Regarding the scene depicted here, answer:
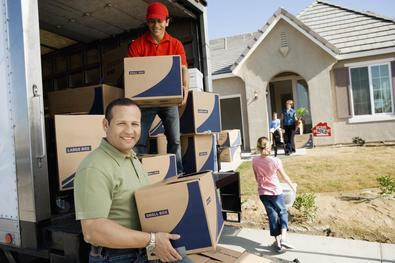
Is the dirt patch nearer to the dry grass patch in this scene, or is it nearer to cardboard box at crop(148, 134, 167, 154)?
the dry grass patch

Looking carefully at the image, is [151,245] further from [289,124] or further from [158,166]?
[289,124]

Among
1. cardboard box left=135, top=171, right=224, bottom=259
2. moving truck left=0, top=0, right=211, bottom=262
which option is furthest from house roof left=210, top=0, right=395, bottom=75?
cardboard box left=135, top=171, right=224, bottom=259

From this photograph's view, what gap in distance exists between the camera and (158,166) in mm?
3023

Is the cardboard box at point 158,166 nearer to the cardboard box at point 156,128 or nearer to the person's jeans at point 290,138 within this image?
the cardboard box at point 156,128

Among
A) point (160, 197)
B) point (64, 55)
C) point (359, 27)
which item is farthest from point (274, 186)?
point (359, 27)

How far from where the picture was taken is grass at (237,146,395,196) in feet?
22.8

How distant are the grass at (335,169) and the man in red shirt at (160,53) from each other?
3636 mm

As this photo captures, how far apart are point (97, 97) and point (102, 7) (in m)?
1.79

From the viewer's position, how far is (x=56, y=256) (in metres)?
2.19

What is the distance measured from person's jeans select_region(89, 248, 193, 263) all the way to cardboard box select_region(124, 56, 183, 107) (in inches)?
61.7

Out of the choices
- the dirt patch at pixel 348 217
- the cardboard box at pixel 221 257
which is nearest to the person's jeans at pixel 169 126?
the cardboard box at pixel 221 257

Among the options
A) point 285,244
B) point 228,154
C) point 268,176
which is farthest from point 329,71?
point 285,244

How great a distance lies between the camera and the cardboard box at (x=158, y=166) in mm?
2908

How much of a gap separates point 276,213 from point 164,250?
2.92m
